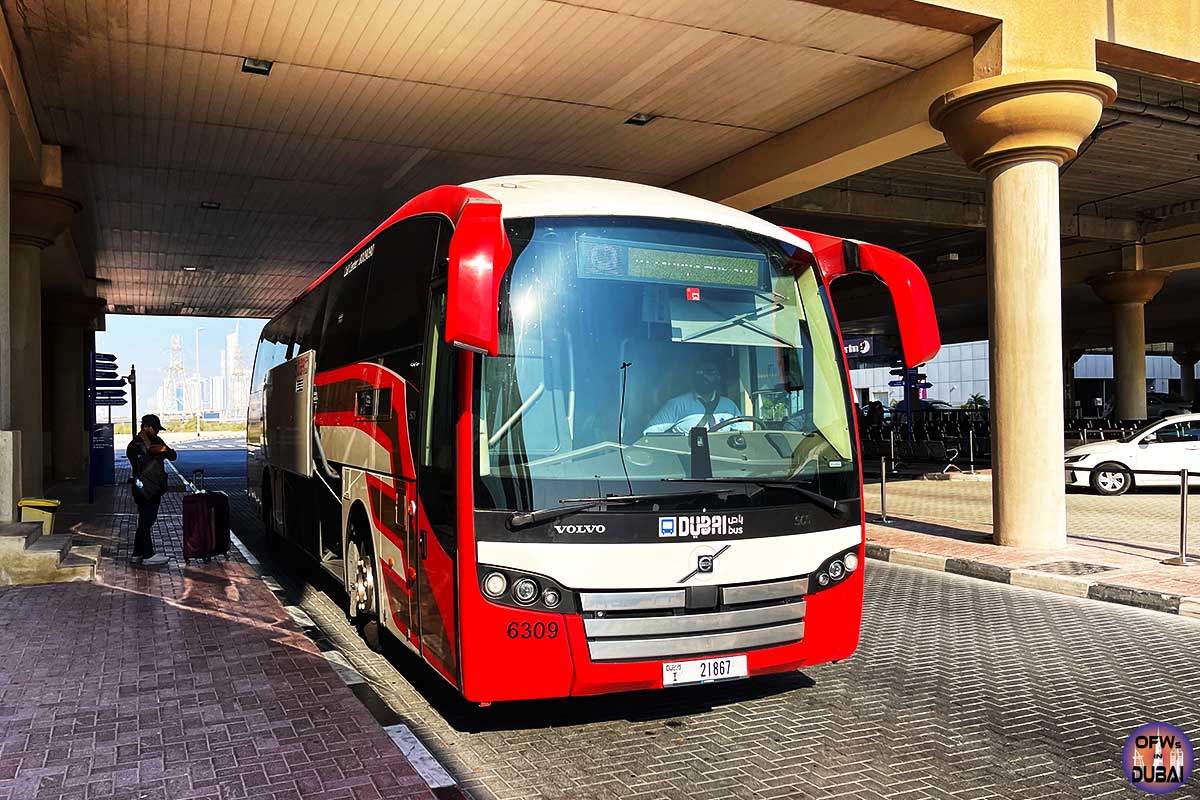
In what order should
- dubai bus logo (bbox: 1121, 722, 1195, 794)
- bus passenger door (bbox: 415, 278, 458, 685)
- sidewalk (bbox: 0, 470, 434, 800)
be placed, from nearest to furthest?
sidewalk (bbox: 0, 470, 434, 800), dubai bus logo (bbox: 1121, 722, 1195, 794), bus passenger door (bbox: 415, 278, 458, 685)

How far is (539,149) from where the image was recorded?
1580cm

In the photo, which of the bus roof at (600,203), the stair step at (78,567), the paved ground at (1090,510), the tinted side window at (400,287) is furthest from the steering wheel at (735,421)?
the paved ground at (1090,510)

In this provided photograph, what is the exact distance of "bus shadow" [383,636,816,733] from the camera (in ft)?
18.3

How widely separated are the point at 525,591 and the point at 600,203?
2.24m

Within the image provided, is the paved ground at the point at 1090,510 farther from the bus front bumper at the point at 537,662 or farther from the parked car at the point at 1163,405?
the parked car at the point at 1163,405

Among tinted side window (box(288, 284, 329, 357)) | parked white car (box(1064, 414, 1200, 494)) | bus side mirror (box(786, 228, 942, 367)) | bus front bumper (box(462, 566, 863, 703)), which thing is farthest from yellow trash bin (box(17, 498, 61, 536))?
parked white car (box(1064, 414, 1200, 494))

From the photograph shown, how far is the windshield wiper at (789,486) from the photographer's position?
17.2 ft

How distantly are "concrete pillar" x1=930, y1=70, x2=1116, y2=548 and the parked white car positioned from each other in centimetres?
746

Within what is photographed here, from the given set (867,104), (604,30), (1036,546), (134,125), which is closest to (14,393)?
(134,125)

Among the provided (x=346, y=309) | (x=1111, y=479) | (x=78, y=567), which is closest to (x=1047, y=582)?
(x=346, y=309)

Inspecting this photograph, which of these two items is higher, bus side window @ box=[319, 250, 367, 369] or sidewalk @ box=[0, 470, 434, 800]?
bus side window @ box=[319, 250, 367, 369]

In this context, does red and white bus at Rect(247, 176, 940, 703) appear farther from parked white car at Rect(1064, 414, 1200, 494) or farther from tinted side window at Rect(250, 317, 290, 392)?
parked white car at Rect(1064, 414, 1200, 494)

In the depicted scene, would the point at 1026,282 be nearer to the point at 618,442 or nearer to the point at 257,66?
the point at 618,442

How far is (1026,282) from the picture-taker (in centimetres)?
1164
